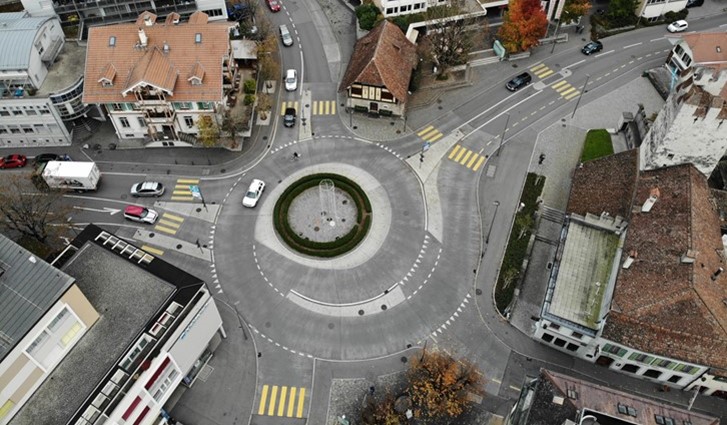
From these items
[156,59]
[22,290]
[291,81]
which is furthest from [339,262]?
[156,59]

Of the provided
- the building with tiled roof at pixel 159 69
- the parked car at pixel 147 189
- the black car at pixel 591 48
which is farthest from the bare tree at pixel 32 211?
the black car at pixel 591 48

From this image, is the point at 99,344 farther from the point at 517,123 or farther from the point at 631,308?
the point at 517,123

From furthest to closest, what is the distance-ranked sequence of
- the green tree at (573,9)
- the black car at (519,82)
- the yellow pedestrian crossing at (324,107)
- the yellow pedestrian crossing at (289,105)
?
the green tree at (573,9)
the black car at (519,82)
the yellow pedestrian crossing at (289,105)
the yellow pedestrian crossing at (324,107)

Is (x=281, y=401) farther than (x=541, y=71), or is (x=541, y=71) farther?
(x=541, y=71)

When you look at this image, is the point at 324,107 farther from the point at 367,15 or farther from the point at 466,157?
the point at 466,157

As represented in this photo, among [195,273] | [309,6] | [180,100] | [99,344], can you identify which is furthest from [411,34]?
[99,344]

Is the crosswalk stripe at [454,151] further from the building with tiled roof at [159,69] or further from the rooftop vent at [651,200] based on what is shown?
the building with tiled roof at [159,69]
